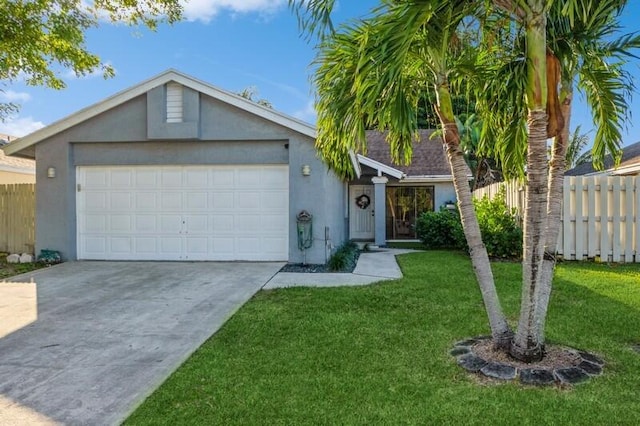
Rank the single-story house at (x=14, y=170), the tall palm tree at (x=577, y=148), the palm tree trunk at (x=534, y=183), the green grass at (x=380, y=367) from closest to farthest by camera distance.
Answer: the green grass at (x=380, y=367), the palm tree trunk at (x=534, y=183), the single-story house at (x=14, y=170), the tall palm tree at (x=577, y=148)

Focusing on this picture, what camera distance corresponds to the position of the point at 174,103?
1021cm

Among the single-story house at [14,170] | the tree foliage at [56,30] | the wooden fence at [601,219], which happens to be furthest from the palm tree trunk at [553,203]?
the single-story house at [14,170]

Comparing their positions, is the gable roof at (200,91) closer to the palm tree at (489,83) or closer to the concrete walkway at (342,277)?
the concrete walkway at (342,277)

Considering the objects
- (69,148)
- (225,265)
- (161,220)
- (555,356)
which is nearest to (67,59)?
(69,148)

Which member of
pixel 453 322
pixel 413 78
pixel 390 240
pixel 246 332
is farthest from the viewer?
pixel 390 240

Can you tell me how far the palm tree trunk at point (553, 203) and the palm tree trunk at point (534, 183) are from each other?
0.50ft

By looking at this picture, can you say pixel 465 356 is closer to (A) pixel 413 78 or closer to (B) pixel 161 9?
(A) pixel 413 78

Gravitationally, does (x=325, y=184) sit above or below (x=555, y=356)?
above

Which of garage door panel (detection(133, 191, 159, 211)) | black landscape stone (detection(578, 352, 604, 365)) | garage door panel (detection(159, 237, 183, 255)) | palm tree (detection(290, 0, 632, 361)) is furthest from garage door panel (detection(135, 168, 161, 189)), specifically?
black landscape stone (detection(578, 352, 604, 365))

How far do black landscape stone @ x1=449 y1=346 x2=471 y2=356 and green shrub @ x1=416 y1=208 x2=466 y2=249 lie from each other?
30.2ft

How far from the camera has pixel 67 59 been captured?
11.5 meters

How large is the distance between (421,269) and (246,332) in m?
5.33

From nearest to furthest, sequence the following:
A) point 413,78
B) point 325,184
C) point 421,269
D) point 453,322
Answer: point 413,78, point 453,322, point 421,269, point 325,184

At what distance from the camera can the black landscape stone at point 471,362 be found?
408cm
